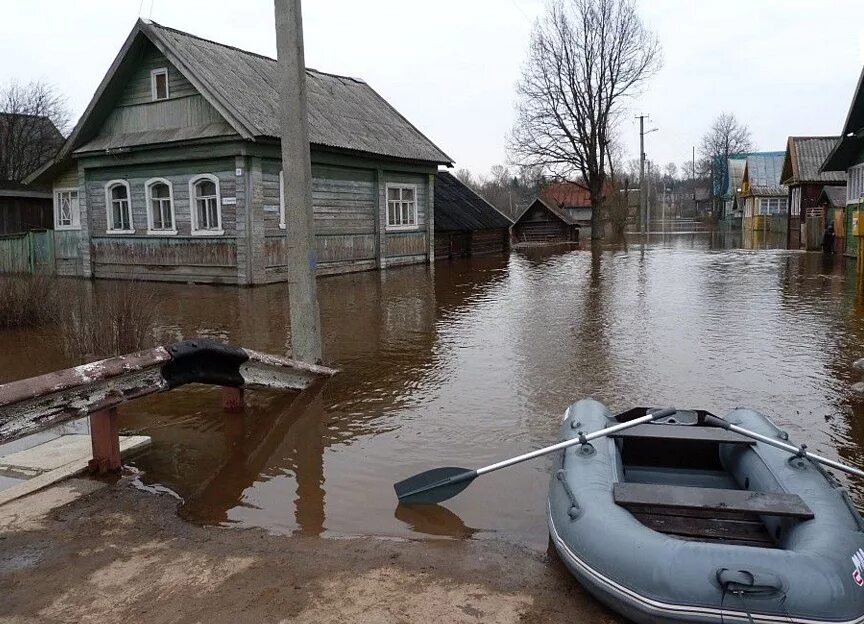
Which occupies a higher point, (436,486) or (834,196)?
(834,196)

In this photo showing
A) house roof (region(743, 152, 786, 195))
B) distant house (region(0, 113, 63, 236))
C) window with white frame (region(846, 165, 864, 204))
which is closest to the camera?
window with white frame (region(846, 165, 864, 204))

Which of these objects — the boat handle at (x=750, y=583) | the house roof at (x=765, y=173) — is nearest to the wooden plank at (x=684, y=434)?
the boat handle at (x=750, y=583)

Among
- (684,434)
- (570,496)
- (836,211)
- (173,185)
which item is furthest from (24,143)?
(570,496)

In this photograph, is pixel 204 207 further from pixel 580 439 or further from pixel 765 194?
pixel 765 194

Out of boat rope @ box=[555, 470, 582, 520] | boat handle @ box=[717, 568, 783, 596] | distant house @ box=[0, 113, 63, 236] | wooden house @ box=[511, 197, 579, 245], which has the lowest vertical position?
boat handle @ box=[717, 568, 783, 596]

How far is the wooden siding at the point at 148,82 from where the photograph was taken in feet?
56.2

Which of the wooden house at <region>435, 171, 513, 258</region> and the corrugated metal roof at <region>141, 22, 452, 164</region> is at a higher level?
the corrugated metal roof at <region>141, 22, 452, 164</region>

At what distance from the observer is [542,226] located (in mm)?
41750

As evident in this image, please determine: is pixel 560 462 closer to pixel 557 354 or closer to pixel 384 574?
pixel 384 574

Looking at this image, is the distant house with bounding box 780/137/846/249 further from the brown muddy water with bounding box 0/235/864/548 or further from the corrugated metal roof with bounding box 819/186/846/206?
the brown muddy water with bounding box 0/235/864/548

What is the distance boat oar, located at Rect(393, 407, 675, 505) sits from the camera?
443 cm

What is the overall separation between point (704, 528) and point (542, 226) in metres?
38.9

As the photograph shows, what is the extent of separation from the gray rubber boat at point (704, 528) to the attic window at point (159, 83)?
1600 centimetres

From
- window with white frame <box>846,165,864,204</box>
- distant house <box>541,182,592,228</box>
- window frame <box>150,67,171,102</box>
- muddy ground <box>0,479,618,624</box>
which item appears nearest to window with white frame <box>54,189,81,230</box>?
window frame <box>150,67,171,102</box>
